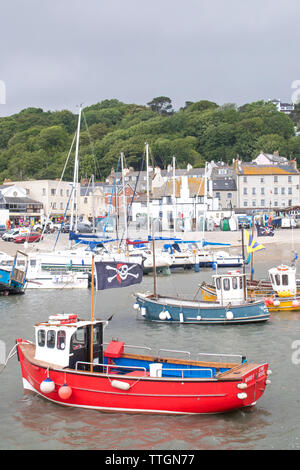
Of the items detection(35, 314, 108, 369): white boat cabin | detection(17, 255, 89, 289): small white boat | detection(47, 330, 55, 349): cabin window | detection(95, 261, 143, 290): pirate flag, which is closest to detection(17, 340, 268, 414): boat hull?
detection(35, 314, 108, 369): white boat cabin

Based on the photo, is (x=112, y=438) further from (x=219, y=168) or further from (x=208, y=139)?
(x=208, y=139)

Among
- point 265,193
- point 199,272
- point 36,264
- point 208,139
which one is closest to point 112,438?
point 36,264

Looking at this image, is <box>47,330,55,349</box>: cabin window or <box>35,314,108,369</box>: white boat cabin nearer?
<box>35,314,108,369</box>: white boat cabin

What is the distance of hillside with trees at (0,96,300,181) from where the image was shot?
5581 inches

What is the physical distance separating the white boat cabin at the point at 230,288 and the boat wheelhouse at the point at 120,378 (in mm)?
11852

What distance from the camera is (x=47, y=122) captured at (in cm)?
19438

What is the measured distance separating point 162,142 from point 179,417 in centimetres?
13264

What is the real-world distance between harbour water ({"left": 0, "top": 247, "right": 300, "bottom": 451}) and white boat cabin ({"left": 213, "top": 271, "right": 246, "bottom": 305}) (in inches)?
61.0

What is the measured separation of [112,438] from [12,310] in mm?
20800

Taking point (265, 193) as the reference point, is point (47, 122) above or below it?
above

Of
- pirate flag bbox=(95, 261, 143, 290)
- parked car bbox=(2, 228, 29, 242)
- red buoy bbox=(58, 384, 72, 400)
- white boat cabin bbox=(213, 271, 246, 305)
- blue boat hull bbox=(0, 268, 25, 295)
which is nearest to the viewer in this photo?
red buoy bbox=(58, 384, 72, 400)

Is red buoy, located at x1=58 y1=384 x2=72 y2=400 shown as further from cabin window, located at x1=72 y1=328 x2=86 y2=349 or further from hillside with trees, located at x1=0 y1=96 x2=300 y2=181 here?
hillside with trees, located at x1=0 y1=96 x2=300 y2=181

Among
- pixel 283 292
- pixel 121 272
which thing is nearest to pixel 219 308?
pixel 283 292

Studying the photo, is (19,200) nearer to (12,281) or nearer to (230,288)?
(12,281)
